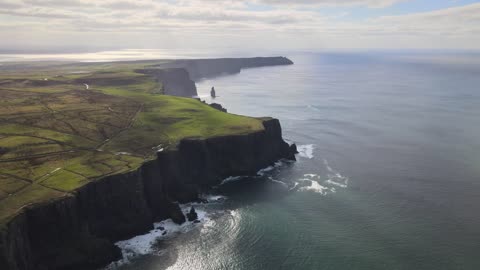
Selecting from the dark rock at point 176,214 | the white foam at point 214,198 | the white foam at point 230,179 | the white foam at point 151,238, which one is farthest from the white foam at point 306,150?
the dark rock at point 176,214

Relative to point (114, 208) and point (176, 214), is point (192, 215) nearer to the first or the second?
point (176, 214)

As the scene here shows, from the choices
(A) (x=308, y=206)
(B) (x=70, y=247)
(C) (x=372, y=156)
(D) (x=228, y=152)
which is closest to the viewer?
(B) (x=70, y=247)

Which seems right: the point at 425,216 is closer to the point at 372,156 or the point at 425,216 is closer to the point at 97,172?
the point at 372,156

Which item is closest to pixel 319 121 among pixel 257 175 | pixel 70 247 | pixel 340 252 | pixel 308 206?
pixel 257 175

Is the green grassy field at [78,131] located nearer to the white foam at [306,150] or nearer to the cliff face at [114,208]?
the cliff face at [114,208]

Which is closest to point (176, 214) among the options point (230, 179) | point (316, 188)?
point (230, 179)
